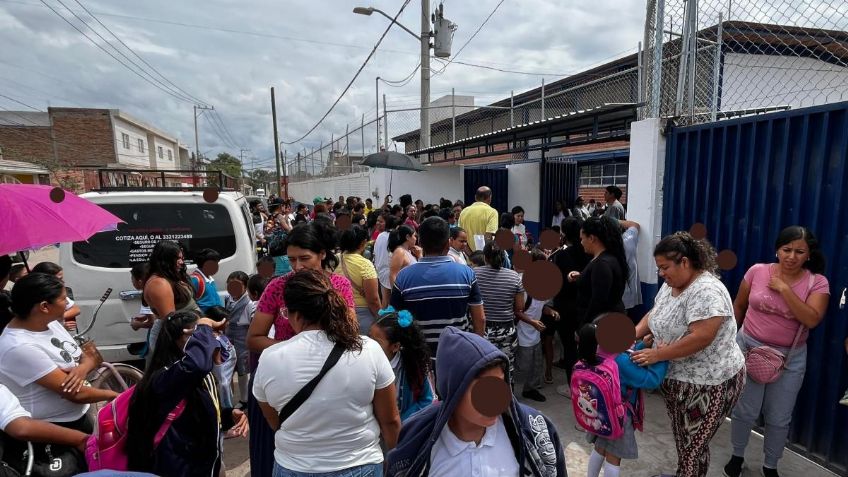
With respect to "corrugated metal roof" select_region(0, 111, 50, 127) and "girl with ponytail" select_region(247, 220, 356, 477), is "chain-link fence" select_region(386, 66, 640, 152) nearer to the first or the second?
"girl with ponytail" select_region(247, 220, 356, 477)

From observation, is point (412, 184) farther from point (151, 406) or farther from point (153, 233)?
point (151, 406)

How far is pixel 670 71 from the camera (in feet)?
12.3

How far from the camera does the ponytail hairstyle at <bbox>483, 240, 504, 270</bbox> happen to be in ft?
10.8

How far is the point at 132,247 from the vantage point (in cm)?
399

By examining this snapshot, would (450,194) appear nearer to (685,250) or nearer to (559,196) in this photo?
(559,196)

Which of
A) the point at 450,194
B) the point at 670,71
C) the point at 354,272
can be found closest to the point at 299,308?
the point at 354,272

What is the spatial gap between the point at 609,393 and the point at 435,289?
114 cm

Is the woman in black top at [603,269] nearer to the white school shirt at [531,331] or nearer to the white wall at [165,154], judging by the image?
the white school shirt at [531,331]

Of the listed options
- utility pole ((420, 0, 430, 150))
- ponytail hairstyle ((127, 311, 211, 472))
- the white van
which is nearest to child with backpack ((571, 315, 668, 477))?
ponytail hairstyle ((127, 311, 211, 472))

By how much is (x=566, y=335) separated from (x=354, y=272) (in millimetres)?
2126

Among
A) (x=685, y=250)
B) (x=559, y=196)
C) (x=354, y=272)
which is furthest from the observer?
(x=559, y=196)

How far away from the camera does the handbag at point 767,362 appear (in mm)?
2568

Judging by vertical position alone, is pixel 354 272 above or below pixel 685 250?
below

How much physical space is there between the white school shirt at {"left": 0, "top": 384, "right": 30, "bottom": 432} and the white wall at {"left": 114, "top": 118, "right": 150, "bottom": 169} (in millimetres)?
33309
